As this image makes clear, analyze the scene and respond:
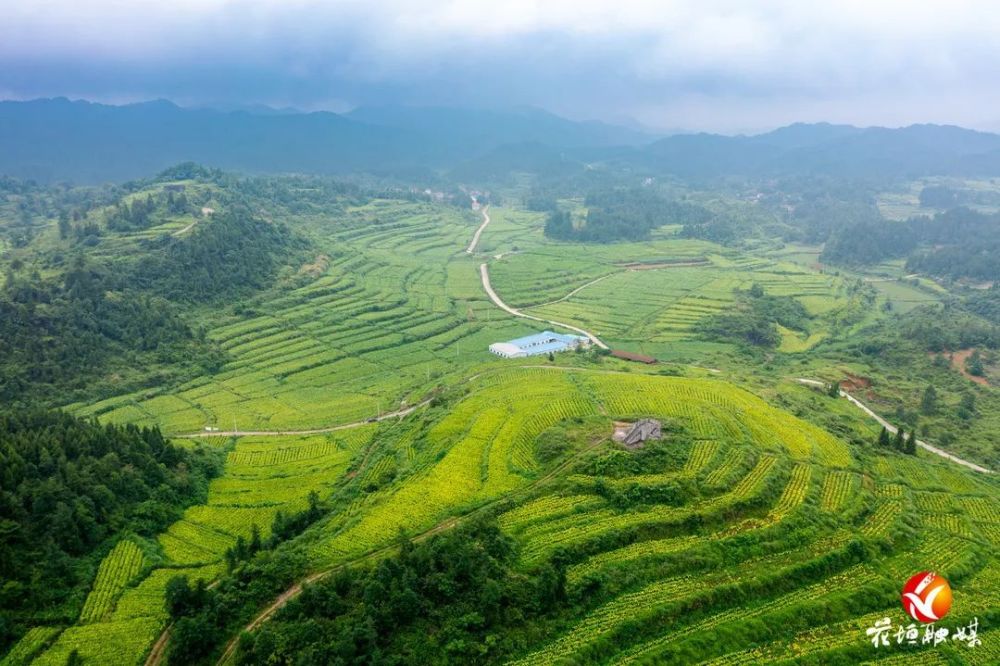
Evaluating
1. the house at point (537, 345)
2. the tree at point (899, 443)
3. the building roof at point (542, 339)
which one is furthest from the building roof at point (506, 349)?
the tree at point (899, 443)

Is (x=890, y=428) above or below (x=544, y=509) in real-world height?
below

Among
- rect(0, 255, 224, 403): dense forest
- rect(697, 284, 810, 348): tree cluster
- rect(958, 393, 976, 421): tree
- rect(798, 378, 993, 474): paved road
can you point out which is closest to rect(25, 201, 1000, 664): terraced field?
rect(0, 255, 224, 403): dense forest

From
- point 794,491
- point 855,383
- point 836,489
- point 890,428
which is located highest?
point 794,491

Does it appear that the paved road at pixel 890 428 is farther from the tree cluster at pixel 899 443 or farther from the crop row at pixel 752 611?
the crop row at pixel 752 611

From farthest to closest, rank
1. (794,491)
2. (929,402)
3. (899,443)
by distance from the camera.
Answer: (929,402)
(899,443)
(794,491)

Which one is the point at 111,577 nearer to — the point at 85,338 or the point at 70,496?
the point at 70,496

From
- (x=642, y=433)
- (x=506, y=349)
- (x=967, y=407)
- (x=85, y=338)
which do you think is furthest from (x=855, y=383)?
(x=85, y=338)
